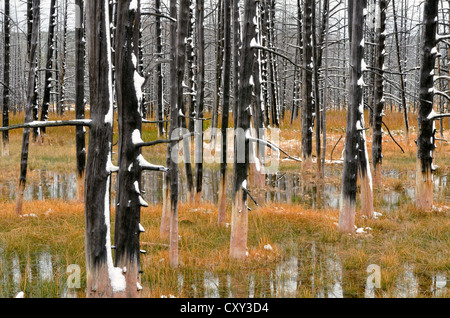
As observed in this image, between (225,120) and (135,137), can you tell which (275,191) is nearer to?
(225,120)

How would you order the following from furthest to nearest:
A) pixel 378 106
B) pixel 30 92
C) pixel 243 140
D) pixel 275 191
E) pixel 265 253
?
pixel 275 191 → pixel 378 106 → pixel 30 92 → pixel 265 253 → pixel 243 140

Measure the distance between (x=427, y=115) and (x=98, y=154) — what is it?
7479 mm

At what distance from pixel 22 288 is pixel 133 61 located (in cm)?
309

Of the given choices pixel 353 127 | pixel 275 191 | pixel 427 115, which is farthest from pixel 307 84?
pixel 353 127

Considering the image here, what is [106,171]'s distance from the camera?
3.69m

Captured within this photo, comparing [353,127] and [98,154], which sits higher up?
[353,127]

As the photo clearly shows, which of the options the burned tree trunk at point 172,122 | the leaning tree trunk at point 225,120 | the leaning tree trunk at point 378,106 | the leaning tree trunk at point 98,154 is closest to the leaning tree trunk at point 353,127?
the leaning tree trunk at point 225,120

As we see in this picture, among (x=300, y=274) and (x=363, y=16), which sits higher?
(x=363, y=16)

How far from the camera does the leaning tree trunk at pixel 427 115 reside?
844cm

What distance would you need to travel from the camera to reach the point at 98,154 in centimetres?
365

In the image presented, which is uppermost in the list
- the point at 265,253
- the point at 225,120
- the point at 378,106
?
the point at 378,106

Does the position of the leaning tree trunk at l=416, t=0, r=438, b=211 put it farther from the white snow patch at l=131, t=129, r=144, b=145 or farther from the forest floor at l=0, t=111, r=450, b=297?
the white snow patch at l=131, t=129, r=144, b=145
